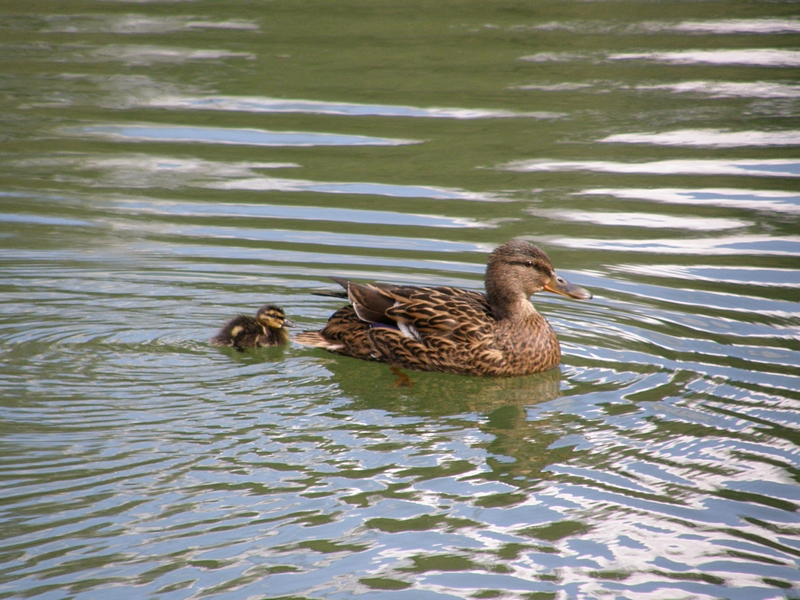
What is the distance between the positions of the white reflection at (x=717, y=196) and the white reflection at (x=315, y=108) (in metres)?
1.40

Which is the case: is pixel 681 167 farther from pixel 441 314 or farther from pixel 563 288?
Answer: pixel 441 314

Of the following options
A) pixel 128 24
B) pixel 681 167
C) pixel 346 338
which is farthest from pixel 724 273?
pixel 128 24

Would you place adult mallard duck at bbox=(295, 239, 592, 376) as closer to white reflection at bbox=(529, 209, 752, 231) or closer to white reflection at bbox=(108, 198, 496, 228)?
white reflection at bbox=(108, 198, 496, 228)

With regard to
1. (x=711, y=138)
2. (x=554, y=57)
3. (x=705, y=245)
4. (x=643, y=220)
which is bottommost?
(x=705, y=245)

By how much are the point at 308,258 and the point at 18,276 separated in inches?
90.1

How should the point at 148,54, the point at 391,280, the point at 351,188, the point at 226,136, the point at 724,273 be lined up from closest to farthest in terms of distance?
the point at 391,280 → the point at 724,273 → the point at 351,188 → the point at 226,136 → the point at 148,54

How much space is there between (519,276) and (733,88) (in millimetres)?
5267

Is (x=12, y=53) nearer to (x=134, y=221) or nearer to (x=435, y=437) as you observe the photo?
(x=134, y=221)


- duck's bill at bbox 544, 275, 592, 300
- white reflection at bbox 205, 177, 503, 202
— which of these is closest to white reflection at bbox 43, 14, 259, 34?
white reflection at bbox 205, 177, 503, 202

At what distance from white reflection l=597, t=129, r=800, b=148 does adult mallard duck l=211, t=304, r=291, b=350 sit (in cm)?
469

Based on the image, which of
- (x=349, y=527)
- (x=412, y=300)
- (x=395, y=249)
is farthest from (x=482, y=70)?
(x=349, y=527)

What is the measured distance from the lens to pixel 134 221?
9.38 meters

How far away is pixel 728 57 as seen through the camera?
1140 centimetres

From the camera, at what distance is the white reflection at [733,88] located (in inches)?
429
